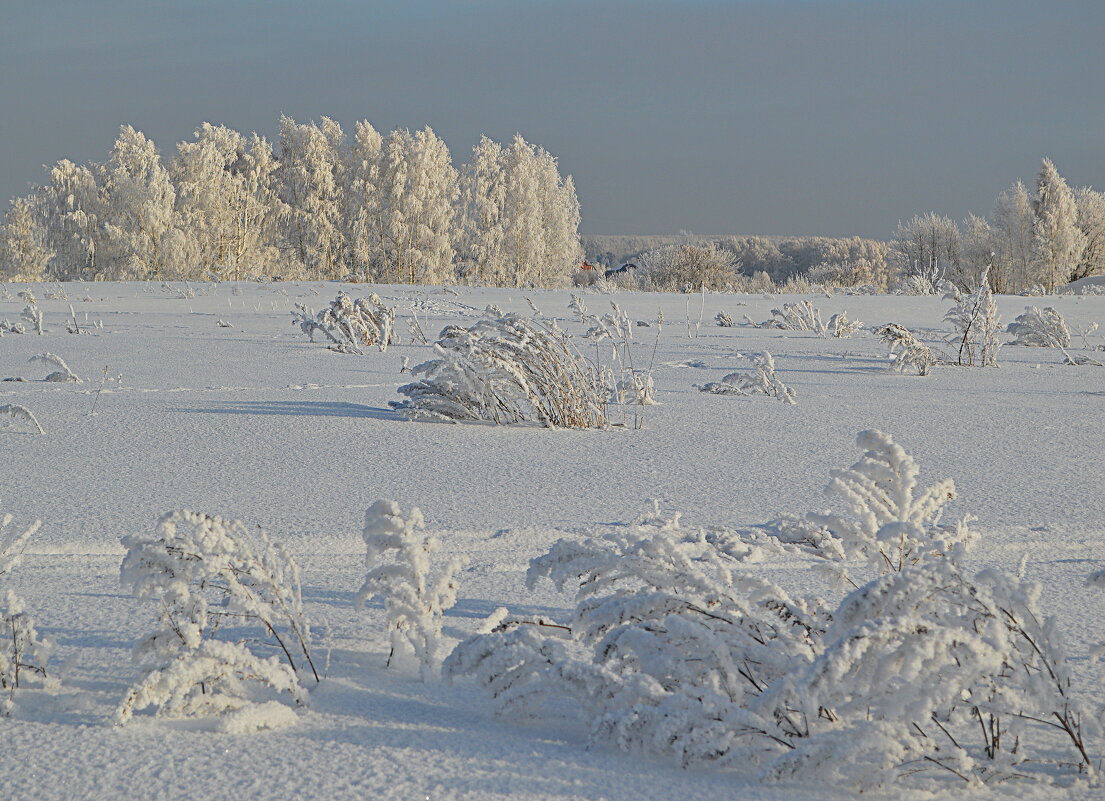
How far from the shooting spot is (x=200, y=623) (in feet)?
4.77

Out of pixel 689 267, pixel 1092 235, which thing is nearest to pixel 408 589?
pixel 689 267

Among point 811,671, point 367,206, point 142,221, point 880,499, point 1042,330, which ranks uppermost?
point 367,206

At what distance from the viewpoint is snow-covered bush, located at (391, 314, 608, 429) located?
13.4 feet

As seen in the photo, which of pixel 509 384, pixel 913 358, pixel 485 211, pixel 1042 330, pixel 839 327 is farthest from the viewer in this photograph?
pixel 485 211

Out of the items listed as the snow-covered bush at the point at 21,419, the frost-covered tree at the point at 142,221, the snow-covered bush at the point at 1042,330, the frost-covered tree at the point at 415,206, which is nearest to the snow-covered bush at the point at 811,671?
the snow-covered bush at the point at 21,419

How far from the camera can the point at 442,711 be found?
4.83ft

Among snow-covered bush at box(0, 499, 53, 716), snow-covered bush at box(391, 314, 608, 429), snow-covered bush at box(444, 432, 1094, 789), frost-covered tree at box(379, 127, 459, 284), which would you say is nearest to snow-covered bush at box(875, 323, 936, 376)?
snow-covered bush at box(391, 314, 608, 429)

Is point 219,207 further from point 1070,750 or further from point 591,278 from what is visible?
point 1070,750

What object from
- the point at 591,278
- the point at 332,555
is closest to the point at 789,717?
the point at 332,555

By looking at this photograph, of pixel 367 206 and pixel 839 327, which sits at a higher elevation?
pixel 367 206

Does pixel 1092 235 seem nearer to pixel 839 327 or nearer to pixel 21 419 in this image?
pixel 839 327

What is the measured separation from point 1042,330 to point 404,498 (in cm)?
760

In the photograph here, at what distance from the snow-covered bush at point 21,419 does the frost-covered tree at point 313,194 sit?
101 ft

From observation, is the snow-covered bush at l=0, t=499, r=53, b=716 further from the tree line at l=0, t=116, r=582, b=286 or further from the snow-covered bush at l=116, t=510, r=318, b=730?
the tree line at l=0, t=116, r=582, b=286
